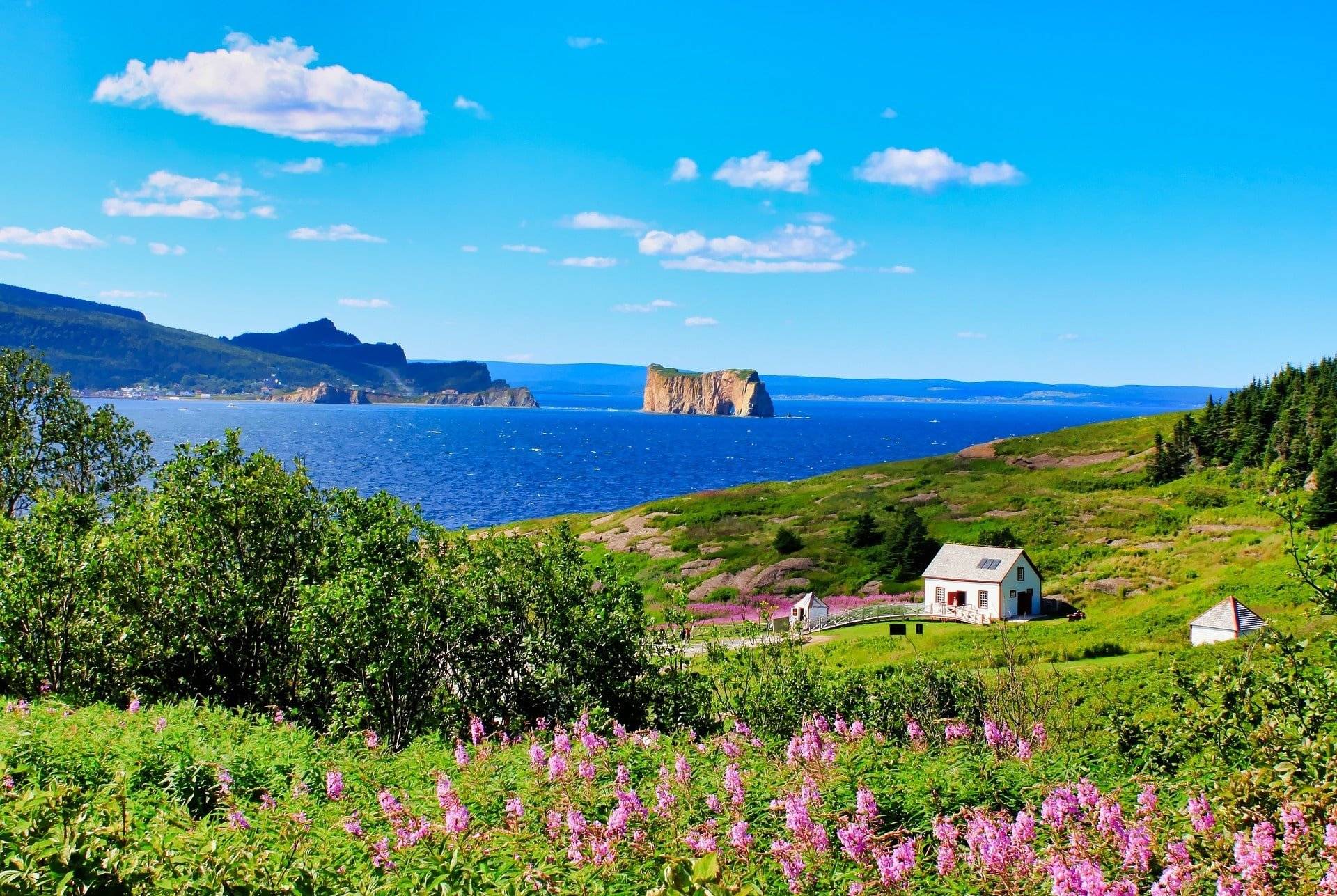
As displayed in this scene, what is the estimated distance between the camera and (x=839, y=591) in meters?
62.3

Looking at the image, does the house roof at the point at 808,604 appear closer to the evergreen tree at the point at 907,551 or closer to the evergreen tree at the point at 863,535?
the evergreen tree at the point at 907,551

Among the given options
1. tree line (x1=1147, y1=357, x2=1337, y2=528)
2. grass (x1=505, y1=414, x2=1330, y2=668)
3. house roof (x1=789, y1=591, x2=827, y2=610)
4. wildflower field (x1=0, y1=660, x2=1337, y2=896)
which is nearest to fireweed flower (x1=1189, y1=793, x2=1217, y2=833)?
wildflower field (x1=0, y1=660, x2=1337, y2=896)

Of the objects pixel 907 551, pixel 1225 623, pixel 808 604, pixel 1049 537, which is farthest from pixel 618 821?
pixel 1049 537

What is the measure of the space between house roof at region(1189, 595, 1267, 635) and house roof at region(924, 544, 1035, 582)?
13798 mm

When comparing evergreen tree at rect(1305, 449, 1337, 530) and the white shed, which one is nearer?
the white shed

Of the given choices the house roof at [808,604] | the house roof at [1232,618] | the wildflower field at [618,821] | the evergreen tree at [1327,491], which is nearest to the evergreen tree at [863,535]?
the house roof at [808,604]

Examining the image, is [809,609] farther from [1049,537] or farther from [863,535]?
[1049,537]

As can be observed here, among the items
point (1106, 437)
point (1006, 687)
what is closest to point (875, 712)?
point (1006, 687)

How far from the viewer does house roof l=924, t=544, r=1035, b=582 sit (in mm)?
52906

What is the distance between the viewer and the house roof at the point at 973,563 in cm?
5291

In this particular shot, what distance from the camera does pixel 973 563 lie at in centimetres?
5459

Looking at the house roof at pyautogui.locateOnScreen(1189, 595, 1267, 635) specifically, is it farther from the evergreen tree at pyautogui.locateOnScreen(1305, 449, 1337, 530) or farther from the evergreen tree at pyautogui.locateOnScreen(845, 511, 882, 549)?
the evergreen tree at pyautogui.locateOnScreen(845, 511, 882, 549)

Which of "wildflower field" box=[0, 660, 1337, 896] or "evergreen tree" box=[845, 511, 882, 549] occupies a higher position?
"wildflower field" box=[0, 660, 1337, 896]

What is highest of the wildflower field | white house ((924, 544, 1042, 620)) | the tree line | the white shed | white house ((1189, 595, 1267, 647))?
the tree line
